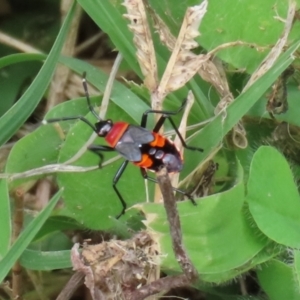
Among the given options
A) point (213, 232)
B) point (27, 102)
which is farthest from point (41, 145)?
point (213, 232)

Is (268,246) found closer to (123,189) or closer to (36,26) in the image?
(123,189)

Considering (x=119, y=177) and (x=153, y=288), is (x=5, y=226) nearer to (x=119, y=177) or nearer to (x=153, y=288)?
(x=119, y=177)

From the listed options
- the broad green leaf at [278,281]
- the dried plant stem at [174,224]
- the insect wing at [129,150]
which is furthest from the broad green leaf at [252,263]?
the insect wing at [129,150]

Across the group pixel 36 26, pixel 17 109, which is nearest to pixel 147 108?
pixel 17 109

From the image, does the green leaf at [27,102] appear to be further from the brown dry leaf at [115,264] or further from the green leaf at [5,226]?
the brown dry leaf at [115,264]

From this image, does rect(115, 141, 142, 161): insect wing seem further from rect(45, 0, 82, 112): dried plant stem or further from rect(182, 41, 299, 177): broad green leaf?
rect(45, 0, 82, 112): dried plant stem

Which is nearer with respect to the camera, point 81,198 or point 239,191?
point 239,191

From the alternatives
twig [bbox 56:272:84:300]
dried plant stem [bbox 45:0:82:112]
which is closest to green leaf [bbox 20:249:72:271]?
twig [bbox 56:272:84:300]

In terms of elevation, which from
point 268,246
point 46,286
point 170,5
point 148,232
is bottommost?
point 46,286
